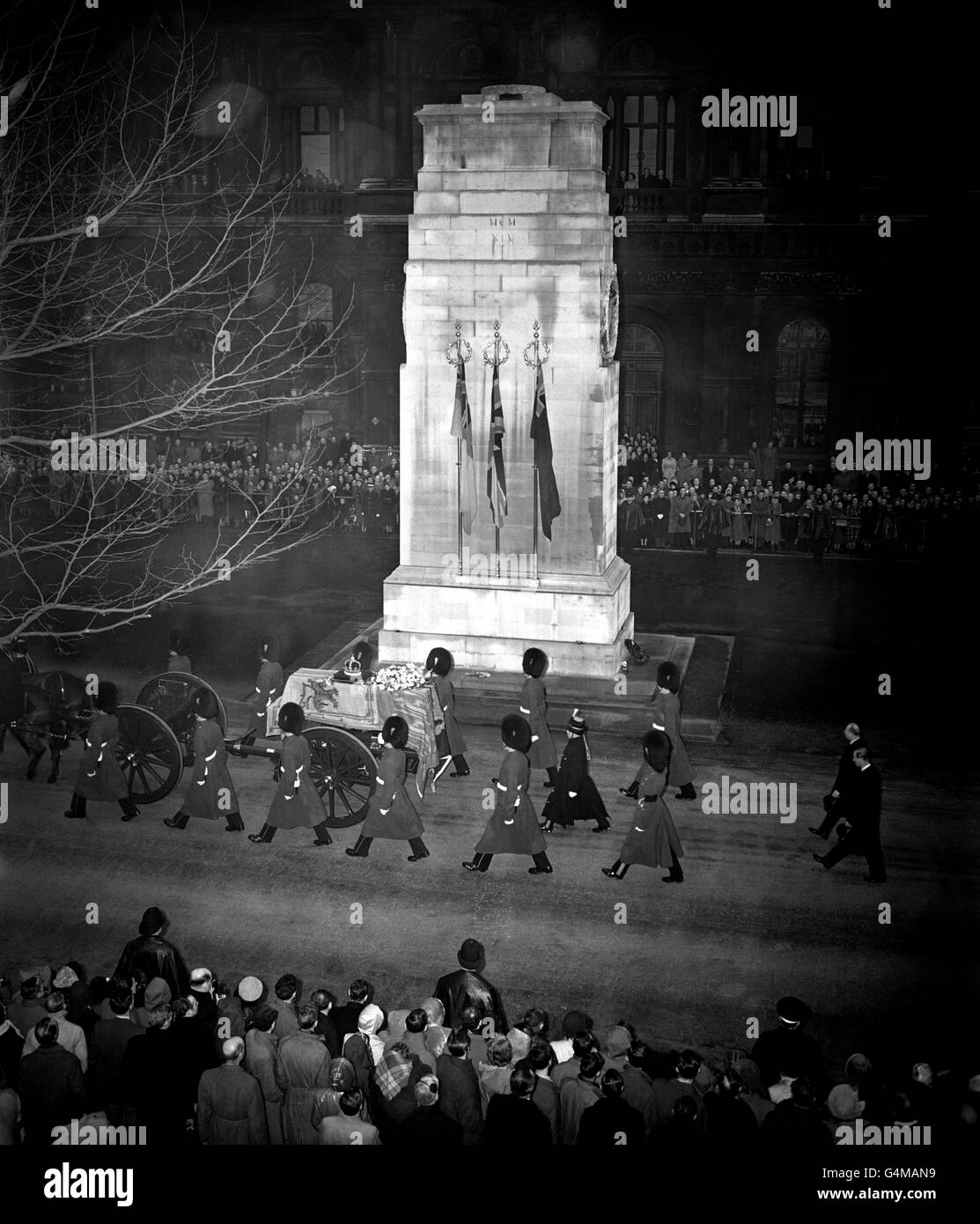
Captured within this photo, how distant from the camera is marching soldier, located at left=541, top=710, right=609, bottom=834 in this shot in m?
13.9

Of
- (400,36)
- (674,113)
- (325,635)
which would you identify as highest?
(400,36)

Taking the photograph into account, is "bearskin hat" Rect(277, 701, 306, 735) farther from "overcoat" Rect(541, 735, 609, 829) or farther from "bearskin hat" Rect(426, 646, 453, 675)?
"overcoat" Rect(541, 735, 609, 829)

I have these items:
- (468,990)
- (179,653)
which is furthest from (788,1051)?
(179,653)

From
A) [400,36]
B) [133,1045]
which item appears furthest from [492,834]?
[400,36]

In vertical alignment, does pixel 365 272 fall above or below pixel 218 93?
below

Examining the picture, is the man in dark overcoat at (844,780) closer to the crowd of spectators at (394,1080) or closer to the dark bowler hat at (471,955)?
the crowd of spectators at (394,1080)

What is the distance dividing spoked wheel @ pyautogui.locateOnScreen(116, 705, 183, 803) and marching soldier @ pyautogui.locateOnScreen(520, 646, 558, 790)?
373 cm

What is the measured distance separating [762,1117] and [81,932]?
6.44m

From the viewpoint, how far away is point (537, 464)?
18.3 m

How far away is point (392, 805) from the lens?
1327cm

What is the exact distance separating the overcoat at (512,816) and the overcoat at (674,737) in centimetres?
210

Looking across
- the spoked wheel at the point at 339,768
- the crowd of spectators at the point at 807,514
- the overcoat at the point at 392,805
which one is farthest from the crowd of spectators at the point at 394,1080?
the crowd of spectators at the point at 807,514
